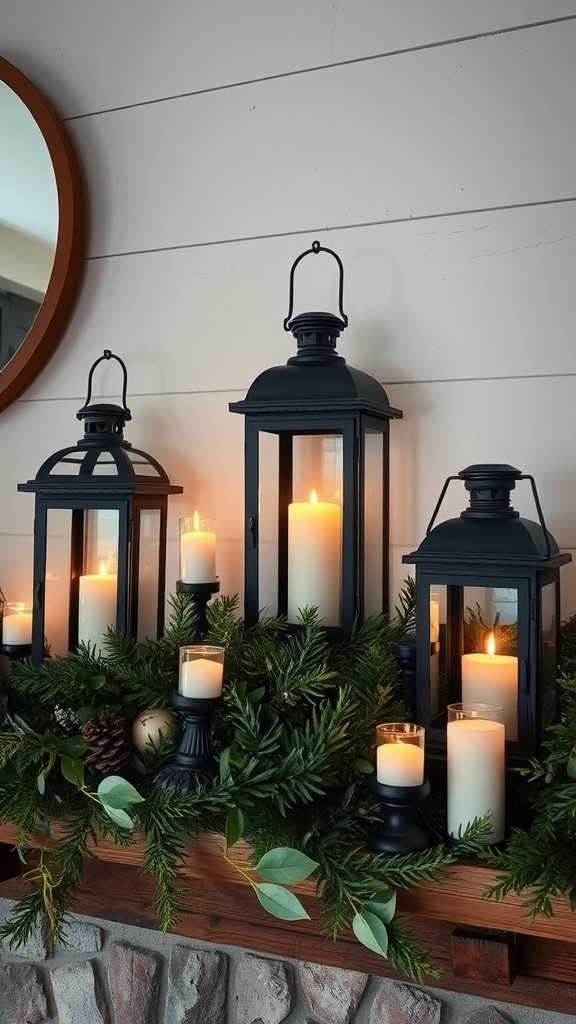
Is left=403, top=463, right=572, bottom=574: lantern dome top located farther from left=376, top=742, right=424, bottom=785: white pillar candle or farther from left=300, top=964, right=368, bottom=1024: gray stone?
left=300, top=964, right=368, bottom=1024: gray stone

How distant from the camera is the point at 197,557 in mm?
1074

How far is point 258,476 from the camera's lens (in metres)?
1.05

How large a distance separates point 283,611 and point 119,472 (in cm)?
28

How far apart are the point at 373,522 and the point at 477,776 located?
13.9 inches

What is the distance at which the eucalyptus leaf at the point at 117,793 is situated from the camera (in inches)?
32.4

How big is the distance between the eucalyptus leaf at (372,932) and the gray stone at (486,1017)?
1.13 feet

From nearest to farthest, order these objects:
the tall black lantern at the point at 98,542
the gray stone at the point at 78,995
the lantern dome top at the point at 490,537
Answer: the lantern dome top at the point at 490,537, the tall black lantern at the point at 98,542, the gray stone at the point at 78,995

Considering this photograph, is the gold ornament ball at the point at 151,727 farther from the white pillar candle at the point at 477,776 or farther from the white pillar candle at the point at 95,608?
the white pillar candle at the point at 477,776

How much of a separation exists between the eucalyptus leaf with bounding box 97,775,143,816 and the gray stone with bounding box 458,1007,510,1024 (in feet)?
1.64

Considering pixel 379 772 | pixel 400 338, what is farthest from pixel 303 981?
pixel 400 338

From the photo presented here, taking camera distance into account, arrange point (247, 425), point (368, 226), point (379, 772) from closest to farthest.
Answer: point (379, 772) → point (247, 425) → point (368, 226)

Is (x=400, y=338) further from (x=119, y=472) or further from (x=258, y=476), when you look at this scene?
(x=119, y=472)

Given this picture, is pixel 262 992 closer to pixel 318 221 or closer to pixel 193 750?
pixel 193 750

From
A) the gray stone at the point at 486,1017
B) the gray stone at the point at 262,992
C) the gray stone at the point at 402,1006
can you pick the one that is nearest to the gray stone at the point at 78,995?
the gray stone at the point at 262,992
